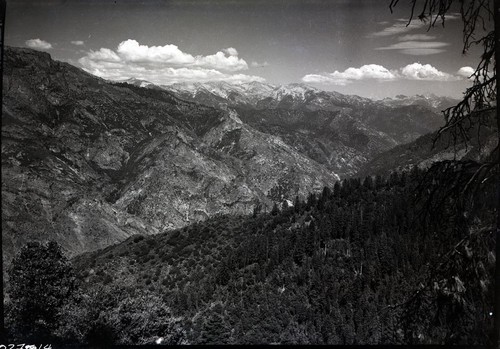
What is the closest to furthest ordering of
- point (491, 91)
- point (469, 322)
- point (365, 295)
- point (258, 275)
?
point (491, 91), point (469, 322), point (365, 295), point (258, 275)

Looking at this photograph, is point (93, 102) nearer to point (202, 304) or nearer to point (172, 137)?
point (172, 137)

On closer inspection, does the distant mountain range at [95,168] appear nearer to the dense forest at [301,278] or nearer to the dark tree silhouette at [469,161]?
the dense forest at [301,278]

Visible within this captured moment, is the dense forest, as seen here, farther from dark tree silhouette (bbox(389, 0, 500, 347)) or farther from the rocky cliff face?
the rocky cliff face

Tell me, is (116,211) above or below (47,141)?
below

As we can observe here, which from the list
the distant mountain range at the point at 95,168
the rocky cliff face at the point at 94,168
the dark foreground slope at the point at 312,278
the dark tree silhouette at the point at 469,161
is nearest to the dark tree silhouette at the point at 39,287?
the dark foreground slope at the point at 312,278

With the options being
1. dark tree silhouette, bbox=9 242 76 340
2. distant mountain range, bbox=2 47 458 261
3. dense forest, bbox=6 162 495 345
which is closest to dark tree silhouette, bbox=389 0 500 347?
dense forest, bbox=6 162 495 345

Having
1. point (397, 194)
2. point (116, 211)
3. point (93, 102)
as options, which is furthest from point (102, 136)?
point (397, 194)

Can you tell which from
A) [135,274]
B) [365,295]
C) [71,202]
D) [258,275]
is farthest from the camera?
[71,202]
